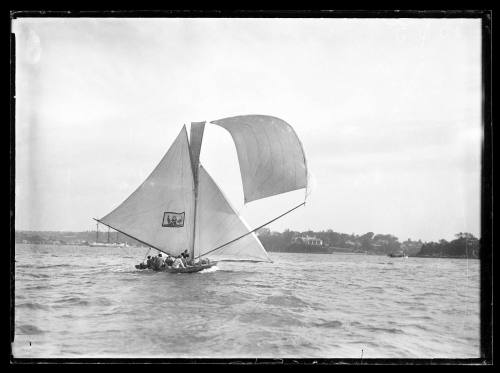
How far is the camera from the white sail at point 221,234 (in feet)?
35.5

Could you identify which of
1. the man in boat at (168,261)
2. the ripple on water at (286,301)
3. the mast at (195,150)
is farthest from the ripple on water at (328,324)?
the man in boat at (168,261)

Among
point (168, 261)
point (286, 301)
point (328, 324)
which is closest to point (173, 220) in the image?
point (168, 261)

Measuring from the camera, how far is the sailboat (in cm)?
749

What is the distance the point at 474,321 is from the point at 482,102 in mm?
3370

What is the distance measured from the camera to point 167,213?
10.5 meters

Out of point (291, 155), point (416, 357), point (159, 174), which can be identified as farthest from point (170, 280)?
point (416, 357)

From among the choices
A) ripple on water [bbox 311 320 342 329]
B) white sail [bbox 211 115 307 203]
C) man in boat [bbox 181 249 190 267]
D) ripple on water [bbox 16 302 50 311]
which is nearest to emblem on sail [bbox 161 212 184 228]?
man in boat [bbox 181 249 190 267]

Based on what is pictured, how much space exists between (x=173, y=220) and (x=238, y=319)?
4.81 metres

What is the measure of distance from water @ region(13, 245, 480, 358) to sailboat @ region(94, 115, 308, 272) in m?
1.64

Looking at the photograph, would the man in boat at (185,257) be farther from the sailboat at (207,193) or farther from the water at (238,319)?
the water at (238,319)

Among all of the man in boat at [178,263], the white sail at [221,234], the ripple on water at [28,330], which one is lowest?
the ripple on water at [28,330]

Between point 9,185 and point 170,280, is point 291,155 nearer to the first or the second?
point 170,280
